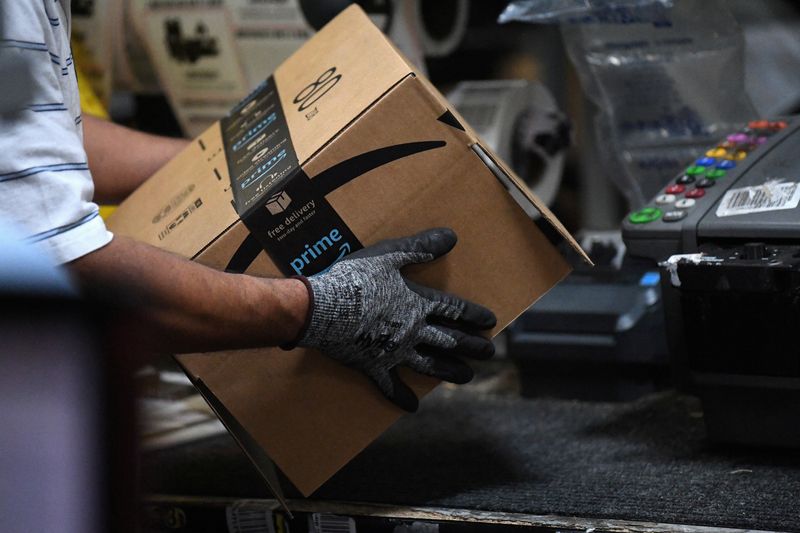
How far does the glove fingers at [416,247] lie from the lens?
37.7 inches

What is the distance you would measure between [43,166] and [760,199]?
2.14ft

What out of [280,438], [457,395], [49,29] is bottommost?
[457,395]

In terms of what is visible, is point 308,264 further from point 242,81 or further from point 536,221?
point 242,81

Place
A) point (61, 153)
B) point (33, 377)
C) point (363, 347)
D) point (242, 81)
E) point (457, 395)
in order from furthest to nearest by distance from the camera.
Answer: point (242, 81) → point (457, 395) → point (363, 347) → point (61, 153) → point (33, 377)

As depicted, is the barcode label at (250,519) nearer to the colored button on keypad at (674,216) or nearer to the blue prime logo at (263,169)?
the blue prime logo at (263,169)

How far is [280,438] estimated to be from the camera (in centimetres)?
101

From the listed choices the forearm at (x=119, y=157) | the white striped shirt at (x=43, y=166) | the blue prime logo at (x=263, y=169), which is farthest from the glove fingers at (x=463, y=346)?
the forearm at (x=119, y=157)

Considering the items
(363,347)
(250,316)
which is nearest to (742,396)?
(363,347)

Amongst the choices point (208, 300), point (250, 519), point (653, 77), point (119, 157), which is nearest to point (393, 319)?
point (208, 300)

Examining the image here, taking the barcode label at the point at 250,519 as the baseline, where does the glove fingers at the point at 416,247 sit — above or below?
above

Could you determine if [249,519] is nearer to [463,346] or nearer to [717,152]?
[463,346]

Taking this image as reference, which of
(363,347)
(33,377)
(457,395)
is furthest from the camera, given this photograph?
(457,395)

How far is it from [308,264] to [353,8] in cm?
32

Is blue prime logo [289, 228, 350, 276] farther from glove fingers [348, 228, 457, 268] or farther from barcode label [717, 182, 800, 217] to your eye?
barcode label [717, 182, 800, 217]
